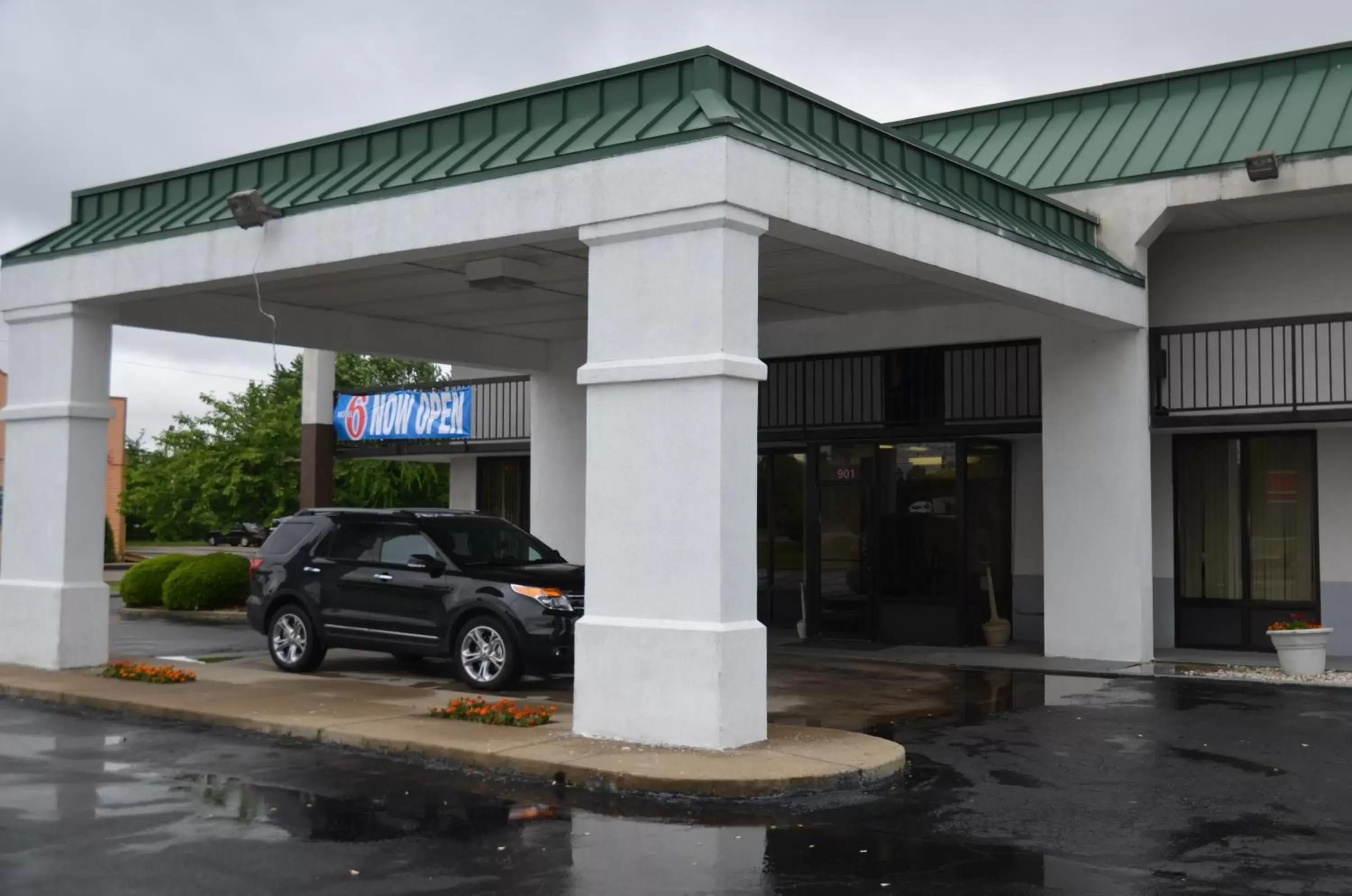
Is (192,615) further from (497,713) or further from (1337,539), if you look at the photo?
(1337,539)

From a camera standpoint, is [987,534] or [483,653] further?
[987,534]

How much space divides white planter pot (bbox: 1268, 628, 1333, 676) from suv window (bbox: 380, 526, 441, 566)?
9564 mm

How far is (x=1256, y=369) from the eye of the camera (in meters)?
17.4

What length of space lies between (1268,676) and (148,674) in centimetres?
1228

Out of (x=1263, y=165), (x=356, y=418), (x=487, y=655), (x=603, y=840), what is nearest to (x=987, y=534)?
(x=1263, y=165)

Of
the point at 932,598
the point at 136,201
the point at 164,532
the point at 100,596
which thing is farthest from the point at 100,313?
the point at 164,532

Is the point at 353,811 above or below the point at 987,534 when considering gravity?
below

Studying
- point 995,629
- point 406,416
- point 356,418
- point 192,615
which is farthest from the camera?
point 356,418

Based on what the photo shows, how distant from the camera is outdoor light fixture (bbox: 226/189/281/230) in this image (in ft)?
43.8

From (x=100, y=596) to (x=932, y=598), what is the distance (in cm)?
1063

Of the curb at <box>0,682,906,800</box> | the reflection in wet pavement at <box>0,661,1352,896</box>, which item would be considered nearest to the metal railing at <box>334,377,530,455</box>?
the reflection in wet pavement at <box>0,661,1352,896</box>

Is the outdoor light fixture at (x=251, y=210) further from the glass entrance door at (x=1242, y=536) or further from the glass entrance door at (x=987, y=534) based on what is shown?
the glass entrance door at (x=1242, y=536)

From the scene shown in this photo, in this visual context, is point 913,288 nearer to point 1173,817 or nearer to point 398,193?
point 398,193

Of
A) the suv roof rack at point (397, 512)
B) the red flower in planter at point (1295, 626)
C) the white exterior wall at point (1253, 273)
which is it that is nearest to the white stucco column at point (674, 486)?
the suv roof rack at point (397, 512)
